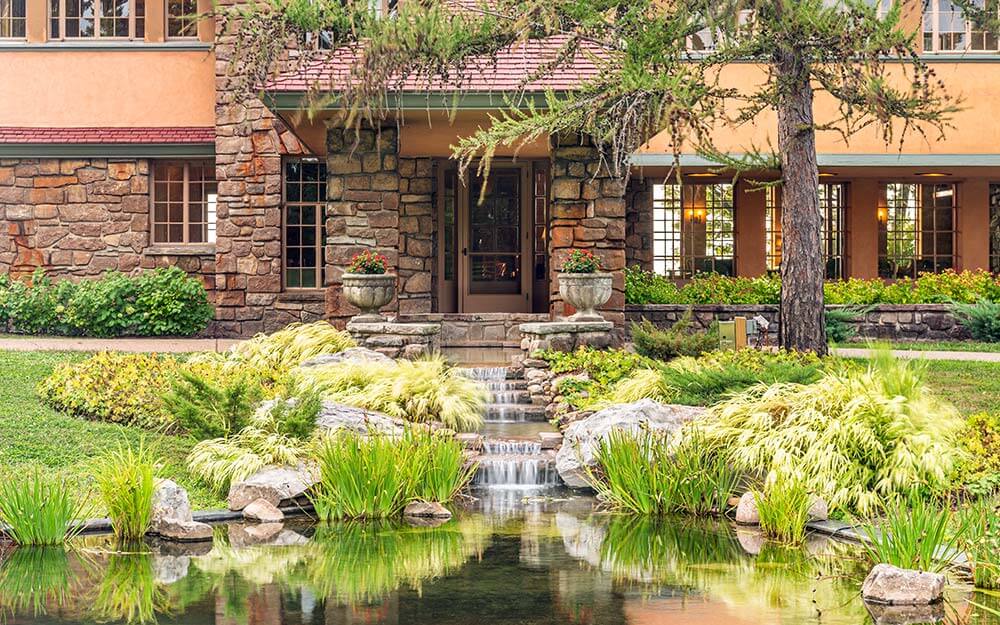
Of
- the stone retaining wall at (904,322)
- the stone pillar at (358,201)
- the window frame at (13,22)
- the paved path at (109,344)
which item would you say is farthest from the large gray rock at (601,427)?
the window frame at (13,22)

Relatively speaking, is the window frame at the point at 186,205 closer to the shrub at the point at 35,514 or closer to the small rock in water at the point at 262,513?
the small rock in water at the point at 262,513

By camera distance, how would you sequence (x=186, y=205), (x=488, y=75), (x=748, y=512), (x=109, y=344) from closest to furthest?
(x=748, y=512) < (x=488, y=75) < (x=109, y=344) < (x=186, y=205)

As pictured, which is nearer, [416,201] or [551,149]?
[551,149]

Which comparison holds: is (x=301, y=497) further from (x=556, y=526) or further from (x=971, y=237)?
(x=971, y=237)

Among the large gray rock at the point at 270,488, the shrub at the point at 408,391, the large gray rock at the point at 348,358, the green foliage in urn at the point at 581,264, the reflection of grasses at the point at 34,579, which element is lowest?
the reflection of grasses at the point at 34,579

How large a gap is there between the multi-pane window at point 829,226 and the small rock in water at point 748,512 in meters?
13.9

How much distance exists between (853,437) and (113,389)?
277 inches

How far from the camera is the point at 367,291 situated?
1575cm

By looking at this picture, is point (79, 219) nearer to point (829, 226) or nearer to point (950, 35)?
point (829, 226)

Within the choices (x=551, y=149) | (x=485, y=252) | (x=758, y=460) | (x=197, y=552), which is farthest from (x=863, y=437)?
(x=485, y=252)

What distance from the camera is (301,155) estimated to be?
20328mm

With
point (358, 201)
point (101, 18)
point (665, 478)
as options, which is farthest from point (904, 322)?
point (101, 18)

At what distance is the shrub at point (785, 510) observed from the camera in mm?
8672

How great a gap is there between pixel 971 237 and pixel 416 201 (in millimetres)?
10214
